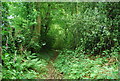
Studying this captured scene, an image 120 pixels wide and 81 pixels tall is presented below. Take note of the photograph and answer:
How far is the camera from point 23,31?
220 inches

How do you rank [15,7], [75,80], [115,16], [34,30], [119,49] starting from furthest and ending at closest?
1. [34,30]
2. [15,7]
3. [115,16]
4. [119,49]
5. [75,80]

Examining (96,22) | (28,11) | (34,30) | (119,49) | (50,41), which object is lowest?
(50,41)

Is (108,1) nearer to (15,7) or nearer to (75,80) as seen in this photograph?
(75,80)

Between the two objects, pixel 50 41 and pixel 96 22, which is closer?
pixel 96 22

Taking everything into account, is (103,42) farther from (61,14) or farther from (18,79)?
(61,14)

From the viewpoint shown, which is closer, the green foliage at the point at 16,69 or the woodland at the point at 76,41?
the green foliage at the point at 16,69

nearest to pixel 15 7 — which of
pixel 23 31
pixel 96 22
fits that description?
pixel 23 31

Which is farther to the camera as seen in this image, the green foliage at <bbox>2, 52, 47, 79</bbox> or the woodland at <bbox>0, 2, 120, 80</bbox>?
the woodland at <bbox>0, 2, 120, 80</bbox>

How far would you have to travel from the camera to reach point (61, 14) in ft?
30.0

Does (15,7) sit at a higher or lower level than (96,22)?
higher

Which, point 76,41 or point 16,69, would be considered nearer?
point 16,69

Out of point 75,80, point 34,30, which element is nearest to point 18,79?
point 75,80

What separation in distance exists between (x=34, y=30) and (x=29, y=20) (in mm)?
1374

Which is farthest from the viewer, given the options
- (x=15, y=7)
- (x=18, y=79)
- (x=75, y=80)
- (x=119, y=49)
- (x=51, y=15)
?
(x=51, y=15)
